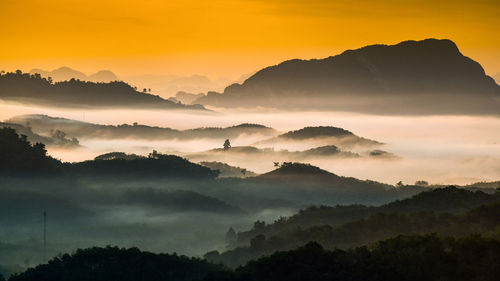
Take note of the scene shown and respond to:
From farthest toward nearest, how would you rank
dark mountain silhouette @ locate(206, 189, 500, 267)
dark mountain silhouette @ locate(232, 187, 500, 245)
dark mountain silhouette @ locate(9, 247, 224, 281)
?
dark mountain silhouette @ locate(232, 187, 500, 245) < dark mountain silhouette @ locate(206, 189, 500, 267) < dark mountain silhouette @ locate(9, 247, 224, 281)

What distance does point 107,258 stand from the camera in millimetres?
126750

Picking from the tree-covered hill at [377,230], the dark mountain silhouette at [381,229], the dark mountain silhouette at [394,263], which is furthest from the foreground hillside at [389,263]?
the dark mountain silhouette at [381,229]

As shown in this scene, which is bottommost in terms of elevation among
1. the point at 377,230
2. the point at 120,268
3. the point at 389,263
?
the point at 120,268

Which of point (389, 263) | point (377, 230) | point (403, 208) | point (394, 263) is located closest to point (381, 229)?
point (377, 230)

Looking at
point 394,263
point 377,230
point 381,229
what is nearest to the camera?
point 394,263

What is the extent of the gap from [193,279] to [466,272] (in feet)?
99.3

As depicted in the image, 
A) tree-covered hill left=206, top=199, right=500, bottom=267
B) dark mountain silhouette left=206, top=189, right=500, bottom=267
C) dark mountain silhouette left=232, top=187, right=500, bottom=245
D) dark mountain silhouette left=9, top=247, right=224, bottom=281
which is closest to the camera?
dark mountain silhouette left=9, top=247, right=224, bottom=281

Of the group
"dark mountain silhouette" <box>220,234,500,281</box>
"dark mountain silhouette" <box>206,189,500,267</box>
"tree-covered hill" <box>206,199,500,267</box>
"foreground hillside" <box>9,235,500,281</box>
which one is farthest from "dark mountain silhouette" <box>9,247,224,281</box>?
"tree-covered hill" <box>206,199,500,267</box>

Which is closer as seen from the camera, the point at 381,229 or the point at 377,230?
the point at 381,229

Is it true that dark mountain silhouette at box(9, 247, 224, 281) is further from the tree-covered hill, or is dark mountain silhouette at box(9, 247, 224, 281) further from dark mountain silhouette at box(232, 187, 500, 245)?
dark mountain silhouette at box(232, 187, 500, 245)

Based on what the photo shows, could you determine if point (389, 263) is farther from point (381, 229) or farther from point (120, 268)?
point (381, 229)

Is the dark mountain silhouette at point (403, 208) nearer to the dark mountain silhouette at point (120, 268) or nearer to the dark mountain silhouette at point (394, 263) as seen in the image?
the dark mountain silhouette at point (120, 268)

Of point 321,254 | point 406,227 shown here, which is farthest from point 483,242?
point 406,227

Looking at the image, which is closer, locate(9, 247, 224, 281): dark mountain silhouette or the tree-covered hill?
locate(9, 247, 224, 281): dark mountain silhouette
